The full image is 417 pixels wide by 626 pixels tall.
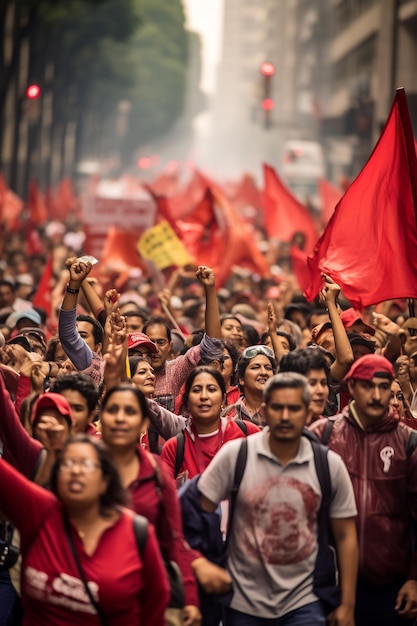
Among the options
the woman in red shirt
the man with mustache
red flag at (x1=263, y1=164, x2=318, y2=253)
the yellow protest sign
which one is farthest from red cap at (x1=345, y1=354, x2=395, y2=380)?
red flag at (x1=263, y1=164, x2=318, y2=253)

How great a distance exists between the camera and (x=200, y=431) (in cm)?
663

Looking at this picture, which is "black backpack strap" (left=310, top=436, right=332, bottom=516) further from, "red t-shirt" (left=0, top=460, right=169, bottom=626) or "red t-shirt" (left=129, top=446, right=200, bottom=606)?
"red t-shirt" (left=0, top=460, right=169, bottom=626)

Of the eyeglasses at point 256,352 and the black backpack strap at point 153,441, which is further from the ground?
the eyeglasses at point 256,352

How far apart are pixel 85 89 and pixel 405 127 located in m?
66.1

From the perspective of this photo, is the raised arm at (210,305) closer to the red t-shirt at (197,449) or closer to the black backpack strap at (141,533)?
the red t-shirt at (197,449)

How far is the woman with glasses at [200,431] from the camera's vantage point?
21.4 feet

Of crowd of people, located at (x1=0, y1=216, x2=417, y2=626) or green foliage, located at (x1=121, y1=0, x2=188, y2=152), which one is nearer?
crowd of people, located at (x1=0, y1=216, x2=417, y2=626)

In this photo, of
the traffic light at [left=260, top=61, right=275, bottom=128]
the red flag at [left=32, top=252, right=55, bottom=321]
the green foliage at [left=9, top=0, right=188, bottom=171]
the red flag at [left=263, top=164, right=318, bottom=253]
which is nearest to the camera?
the red flag at [left=32, top=252, right=55, bottom=321]

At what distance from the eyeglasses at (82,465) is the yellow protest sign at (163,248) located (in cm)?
1030

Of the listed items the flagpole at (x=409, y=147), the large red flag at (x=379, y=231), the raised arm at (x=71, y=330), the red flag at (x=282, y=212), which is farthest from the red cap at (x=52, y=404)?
the red flag at (x=282, y=212)

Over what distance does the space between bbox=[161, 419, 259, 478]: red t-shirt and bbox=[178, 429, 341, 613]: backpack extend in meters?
0.71

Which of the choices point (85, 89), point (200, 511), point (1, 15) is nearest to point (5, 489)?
point (200, 511)

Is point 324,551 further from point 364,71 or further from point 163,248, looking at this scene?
point 364,71

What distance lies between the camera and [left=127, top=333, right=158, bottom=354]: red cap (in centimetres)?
812
